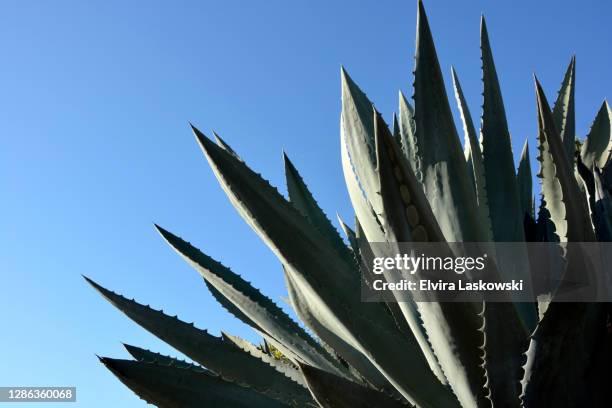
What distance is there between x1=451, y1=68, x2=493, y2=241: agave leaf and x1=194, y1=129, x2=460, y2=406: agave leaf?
1.11ft

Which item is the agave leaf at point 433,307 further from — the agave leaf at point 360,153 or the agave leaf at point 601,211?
the agave leaf at point 360,153

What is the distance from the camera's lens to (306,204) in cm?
236

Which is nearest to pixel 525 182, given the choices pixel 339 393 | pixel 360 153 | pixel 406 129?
pixel 406 129

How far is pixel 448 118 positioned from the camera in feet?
5.39

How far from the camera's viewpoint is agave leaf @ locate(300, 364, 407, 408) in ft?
4.44

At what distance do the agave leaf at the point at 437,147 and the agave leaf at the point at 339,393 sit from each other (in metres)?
0.43

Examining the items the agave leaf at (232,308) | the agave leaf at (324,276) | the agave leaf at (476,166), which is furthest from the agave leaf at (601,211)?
the agave leaf at (232,308)

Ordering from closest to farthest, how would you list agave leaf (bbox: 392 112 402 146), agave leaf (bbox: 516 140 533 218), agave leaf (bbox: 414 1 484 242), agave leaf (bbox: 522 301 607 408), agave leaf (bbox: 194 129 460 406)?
agave leaf (bbox: 522 301 607 408) → agave leaf (bbox: 194 129 460 406) → agave leaf (bbox: 414 1 484 242) → agave leaf (bbox: 516 140 533 218) → agave leaf (bbox: 392 112 402 146)

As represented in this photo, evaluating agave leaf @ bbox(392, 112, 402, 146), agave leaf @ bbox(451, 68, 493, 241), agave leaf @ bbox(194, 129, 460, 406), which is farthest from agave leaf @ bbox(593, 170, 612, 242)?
agave leaf @ bbox(392, 112, 402, 146)

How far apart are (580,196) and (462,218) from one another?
35 cm

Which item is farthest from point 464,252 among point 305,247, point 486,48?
point 486,48

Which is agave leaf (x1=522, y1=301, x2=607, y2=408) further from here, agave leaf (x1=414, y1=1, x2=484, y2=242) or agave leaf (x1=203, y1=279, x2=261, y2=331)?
agave leaf (x1=203, y1=279, x2=261, y2=331)

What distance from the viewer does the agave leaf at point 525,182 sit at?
2.10 meters

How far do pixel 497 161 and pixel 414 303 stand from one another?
522 mm
